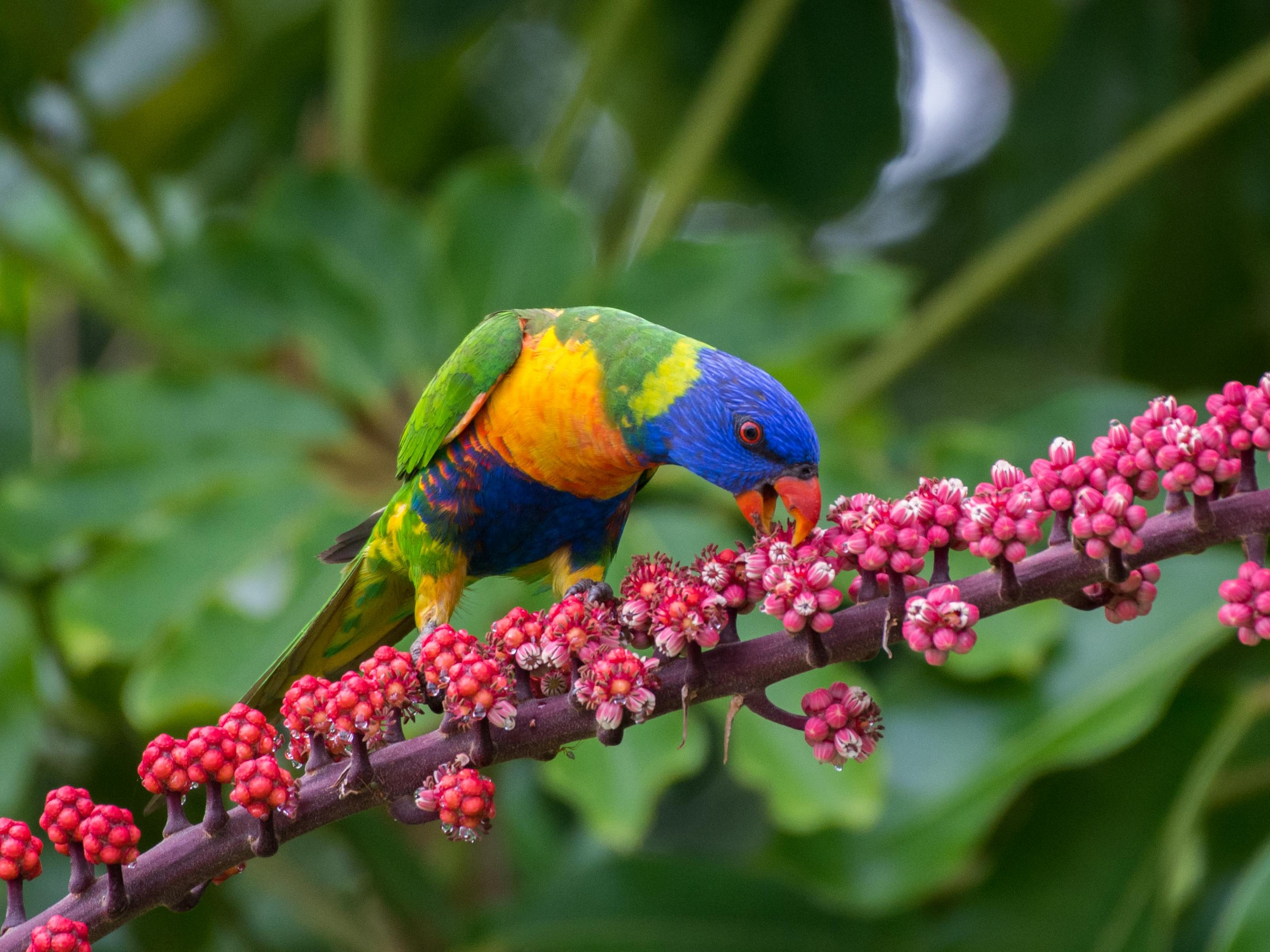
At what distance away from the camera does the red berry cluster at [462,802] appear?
119 cm

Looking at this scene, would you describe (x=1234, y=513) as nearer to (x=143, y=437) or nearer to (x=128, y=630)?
(x=128, y=630)

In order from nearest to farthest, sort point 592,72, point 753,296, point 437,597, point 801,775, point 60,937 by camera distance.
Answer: point 60,937
point 437,597
point 801,775
point 753,296
point 592,72

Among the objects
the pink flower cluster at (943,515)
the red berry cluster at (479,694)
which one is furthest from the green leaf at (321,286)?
the pink flower cluster at (943,515)

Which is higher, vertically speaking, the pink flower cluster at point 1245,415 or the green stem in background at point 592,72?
the green stem in background at point 592,72

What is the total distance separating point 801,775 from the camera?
2.77 meters

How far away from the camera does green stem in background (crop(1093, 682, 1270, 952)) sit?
264 centimetres

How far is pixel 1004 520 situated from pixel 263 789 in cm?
Result: 76

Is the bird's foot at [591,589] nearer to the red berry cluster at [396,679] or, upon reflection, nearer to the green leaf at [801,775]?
the red berry cluster at [396,679]

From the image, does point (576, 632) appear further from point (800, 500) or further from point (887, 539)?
point (800, 500)

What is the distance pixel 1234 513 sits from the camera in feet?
3.73

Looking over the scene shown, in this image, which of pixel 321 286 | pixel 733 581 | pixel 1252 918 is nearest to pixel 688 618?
pixel 733 581

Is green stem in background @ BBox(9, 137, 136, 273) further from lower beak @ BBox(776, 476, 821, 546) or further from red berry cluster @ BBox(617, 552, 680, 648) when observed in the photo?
red berry cluster @ BBox(617, 552, 680, 648)

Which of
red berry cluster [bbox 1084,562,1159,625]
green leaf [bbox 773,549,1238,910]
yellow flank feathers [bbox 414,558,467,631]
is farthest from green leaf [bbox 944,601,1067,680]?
red berry cluster [bbox 1084,562,1159,625]

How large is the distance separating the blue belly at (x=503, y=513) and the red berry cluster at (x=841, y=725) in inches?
34.8
